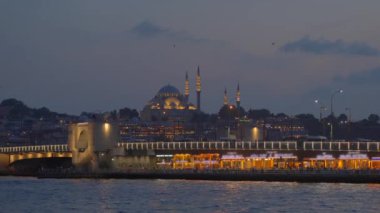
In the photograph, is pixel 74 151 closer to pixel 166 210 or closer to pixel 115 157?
pixel 115 157

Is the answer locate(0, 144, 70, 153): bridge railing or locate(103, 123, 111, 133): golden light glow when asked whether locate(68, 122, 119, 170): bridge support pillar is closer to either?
locate(103, 123, 111, 133): golden light glow

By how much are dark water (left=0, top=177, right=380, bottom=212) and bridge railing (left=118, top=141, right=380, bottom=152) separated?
14.5m

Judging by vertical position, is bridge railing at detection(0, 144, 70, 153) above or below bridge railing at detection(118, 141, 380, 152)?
above

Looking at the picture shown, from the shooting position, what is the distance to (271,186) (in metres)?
95.4

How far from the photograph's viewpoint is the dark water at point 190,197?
72625mm

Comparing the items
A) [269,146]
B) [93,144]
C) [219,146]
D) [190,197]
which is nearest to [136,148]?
[93,144]

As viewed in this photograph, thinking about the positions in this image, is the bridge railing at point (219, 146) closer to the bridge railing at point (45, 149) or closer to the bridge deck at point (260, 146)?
the bridge deck at point (260, 146)

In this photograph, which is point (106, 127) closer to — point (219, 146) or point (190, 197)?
point (219, 146)

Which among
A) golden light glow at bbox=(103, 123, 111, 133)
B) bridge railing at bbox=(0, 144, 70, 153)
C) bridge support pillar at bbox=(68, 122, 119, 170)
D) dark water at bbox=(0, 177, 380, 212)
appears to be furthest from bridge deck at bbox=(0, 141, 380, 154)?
dark water at bbox=(0, 177, 380, 212)

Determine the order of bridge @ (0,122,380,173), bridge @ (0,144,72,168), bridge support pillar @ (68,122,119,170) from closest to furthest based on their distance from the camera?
bridge @ (0,122,380,173) → bridge support pillar @ (68,122,119,170) → bridge @ (0,144,72,168)

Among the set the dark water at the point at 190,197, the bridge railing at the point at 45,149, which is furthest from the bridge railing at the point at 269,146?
the dark water at the point at 190,197

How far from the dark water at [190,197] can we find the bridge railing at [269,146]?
1451cm

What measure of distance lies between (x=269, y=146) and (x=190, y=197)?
3831 cm

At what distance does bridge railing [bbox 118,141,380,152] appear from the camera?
4459 inches
